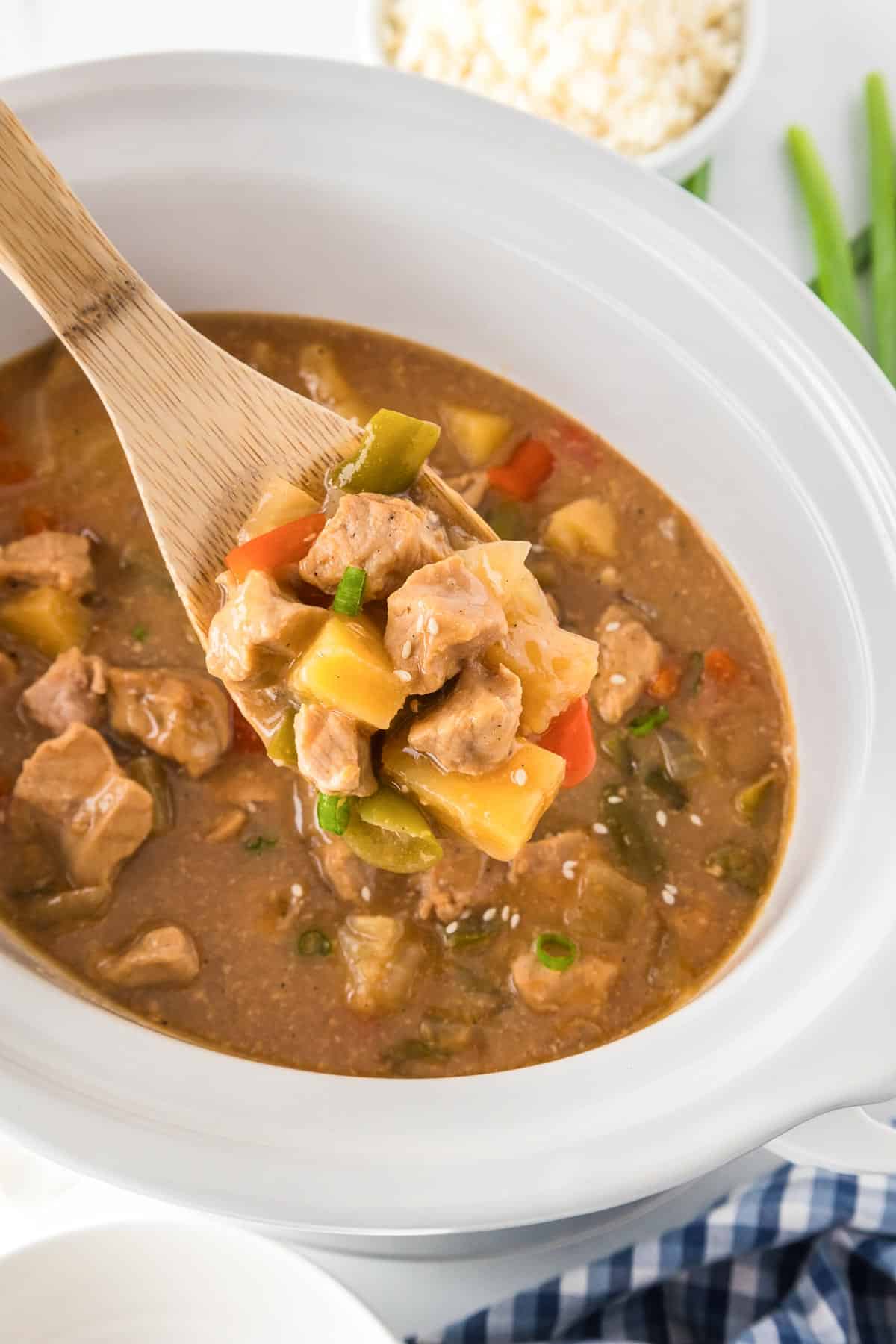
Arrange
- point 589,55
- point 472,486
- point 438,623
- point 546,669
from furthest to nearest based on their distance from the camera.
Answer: point 589,55
point 472,486
point 546,669
point 438,623

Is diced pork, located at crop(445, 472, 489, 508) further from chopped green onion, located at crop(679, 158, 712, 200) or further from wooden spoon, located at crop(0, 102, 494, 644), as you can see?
chopped green onion, located at crop(679, 158, 712, 200)

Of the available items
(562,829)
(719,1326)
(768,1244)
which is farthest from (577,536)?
(719,1326)

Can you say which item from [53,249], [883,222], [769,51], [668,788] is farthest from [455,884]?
[769,51]

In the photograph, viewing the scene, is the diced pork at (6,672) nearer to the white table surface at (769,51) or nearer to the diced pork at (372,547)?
the diced pork at (372,547)

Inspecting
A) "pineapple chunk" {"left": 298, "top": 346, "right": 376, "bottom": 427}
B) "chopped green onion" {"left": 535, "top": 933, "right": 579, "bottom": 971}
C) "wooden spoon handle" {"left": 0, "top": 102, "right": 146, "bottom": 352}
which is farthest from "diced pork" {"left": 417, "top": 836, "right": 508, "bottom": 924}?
"wooden spoon handle" {"left": 0, "top": 102, "right": 146, "bottom": 352}

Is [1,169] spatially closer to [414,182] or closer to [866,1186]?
[414,182]

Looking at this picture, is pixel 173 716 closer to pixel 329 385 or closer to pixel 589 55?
pixel 329 385
